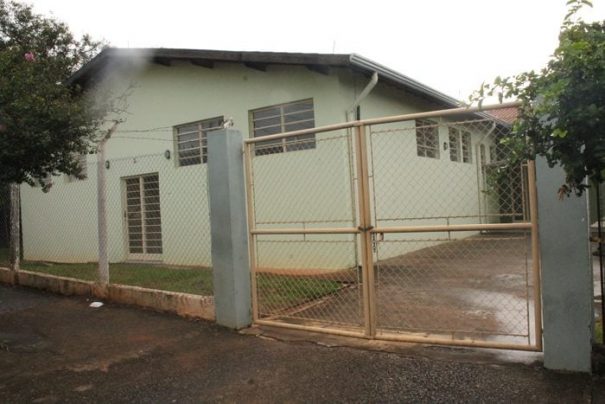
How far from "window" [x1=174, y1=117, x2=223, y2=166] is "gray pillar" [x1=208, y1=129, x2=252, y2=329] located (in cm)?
510

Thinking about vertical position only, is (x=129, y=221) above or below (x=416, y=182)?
below

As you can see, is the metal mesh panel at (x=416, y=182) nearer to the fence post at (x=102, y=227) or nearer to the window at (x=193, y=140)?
the window at (x=193, y=140)

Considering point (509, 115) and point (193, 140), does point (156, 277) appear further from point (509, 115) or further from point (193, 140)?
point (509, 115)

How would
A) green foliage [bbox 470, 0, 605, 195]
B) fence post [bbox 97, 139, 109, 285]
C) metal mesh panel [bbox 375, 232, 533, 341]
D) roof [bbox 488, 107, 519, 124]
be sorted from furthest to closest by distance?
fence post [bbox 97, 139, 109, 285], metal mesh panel [bbox 375, 232, 533, 341], roof [bbox 488, 107, 519, 124], green foliage [bbox 470, 0, 605, 195]

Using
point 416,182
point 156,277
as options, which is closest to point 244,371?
point 156,277

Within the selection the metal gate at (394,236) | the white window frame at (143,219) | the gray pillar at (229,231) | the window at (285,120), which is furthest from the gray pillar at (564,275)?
the white window frame at (143,219)

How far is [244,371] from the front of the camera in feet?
13.4

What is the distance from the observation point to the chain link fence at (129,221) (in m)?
10.0

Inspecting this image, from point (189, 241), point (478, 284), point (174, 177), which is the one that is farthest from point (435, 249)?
point (174, 177)

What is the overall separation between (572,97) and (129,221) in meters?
10.8

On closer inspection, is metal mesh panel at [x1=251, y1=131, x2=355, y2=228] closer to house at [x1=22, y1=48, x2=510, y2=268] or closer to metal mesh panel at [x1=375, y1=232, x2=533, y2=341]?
house at [x1=22, y1=48, x2=510, y2=268]

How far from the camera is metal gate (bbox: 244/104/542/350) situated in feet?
13.9

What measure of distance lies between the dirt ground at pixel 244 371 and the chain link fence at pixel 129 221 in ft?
11.8

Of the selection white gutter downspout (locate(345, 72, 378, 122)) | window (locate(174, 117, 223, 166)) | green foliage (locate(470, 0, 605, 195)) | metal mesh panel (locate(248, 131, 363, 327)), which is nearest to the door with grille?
window (locate(174, 117, 223, 166))
